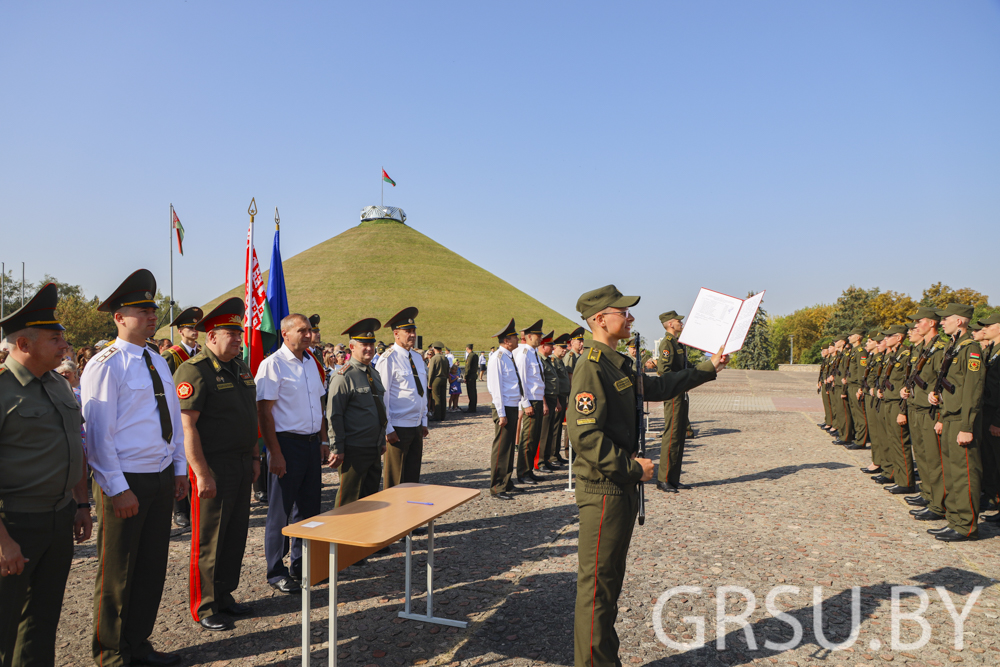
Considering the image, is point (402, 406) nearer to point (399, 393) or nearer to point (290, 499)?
point (399, 393)

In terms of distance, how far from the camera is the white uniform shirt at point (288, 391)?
17.3 feet

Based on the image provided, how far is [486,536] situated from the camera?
21.8ft

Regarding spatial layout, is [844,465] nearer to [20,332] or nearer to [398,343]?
[398,343]

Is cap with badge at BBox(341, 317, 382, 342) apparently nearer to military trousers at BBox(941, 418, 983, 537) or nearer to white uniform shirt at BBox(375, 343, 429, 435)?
white uniform shirt at BBox(375, 343, 429, 435)

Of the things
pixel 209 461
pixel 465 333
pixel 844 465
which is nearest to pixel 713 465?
pixel 844 465

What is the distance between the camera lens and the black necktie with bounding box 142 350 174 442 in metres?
3.97

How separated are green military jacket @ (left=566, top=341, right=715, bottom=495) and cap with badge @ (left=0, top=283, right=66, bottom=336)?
2890 mm

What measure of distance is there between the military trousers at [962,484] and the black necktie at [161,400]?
768 cm

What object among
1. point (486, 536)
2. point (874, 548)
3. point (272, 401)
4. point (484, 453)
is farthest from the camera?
point (484, 453)

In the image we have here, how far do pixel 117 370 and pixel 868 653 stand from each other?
5322 mm

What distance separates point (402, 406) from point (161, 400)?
2.99 metres

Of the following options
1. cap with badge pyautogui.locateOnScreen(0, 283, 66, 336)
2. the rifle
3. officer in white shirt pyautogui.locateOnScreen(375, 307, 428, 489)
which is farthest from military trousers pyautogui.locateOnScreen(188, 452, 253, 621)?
the rifle

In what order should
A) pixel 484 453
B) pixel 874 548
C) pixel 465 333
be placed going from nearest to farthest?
pixel 874 548, pixel 484 453, pixel 465 333

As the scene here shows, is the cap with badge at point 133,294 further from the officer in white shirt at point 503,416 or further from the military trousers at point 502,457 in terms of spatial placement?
the military trousers at point 502,457
